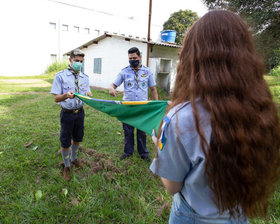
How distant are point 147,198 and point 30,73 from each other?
75.0 ft

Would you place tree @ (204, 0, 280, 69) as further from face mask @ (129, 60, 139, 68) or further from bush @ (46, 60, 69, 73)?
bush @ (46, 60, 69, 73)

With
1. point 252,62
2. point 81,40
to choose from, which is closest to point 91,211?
point 252,62

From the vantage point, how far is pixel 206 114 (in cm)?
81

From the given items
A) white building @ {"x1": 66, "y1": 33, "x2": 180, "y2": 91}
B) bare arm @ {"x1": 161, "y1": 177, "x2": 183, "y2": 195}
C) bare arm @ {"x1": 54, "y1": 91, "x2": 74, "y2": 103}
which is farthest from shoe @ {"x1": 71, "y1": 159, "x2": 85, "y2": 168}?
white building @ {"x1": 66, "y1": 33, "x2": 180, "y2": 91}

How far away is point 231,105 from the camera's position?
771 millimetres

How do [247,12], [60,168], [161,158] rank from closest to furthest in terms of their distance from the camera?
[161,158], [60,168], [247,12]

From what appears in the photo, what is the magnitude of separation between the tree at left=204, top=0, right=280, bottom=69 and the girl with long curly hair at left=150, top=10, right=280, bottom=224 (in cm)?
594

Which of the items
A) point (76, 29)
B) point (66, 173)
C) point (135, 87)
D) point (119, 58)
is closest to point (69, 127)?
point (66, 173)

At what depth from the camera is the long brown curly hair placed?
789 millimetres

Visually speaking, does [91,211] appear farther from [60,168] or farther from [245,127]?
[245,127]

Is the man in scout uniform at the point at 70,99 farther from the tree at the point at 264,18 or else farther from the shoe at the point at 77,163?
the tree at the point at 264,18

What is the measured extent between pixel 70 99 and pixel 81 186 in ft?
4.17

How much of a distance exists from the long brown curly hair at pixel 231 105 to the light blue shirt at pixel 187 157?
32mm

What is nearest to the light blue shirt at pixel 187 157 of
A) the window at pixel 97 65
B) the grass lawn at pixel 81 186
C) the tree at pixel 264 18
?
the grass lawn at pixel 81 186
